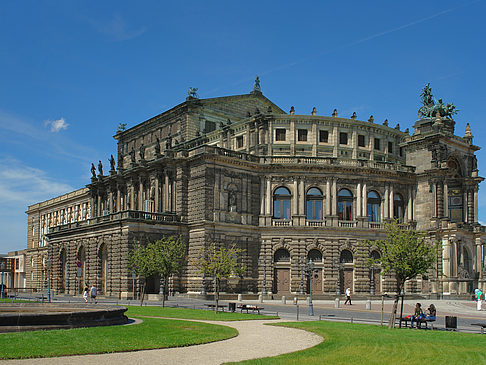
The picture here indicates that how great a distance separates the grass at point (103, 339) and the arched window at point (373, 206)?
47021mm

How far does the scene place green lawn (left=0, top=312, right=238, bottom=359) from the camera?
827 inches

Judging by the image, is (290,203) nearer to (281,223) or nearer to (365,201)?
(281,223)

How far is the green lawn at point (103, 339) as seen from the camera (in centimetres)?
2102

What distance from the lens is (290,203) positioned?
71.8 m

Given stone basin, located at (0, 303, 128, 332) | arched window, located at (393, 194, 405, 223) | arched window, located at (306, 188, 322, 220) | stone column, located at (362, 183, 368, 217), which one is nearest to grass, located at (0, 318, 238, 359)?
stone basin, located at (0, 303, 128, 332)

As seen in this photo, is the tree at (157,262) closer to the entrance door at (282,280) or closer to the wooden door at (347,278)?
the entrance door at (282,280)

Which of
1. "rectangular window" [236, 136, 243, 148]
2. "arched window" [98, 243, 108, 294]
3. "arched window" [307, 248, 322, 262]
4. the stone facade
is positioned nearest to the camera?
the stone facade

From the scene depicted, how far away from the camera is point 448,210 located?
75000mm

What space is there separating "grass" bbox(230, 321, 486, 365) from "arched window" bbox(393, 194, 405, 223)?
4690 centimetres

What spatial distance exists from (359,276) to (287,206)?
1171 centimetres

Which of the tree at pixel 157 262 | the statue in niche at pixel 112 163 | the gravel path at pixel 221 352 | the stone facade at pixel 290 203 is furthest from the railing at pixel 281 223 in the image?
the gravel path at pixel 221 352

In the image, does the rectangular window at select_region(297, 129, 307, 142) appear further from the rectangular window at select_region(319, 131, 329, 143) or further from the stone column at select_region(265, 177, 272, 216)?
the stone column at select_region(265, 177, 272, 216)

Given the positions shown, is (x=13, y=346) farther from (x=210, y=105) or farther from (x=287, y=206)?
(x=210, y=105)

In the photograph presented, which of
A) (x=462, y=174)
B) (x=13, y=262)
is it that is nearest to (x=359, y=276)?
(x=462, y=174)
